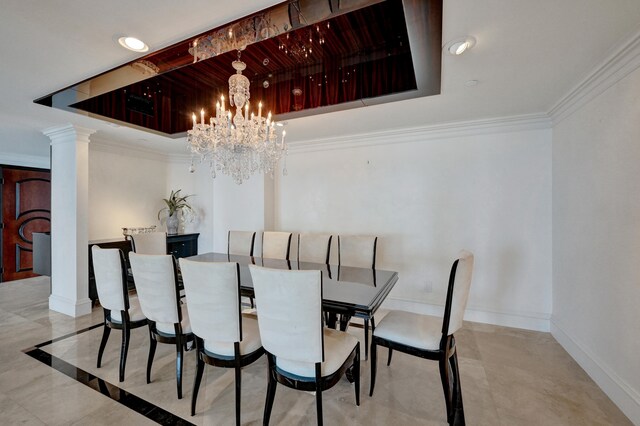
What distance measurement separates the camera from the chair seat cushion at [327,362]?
153cm

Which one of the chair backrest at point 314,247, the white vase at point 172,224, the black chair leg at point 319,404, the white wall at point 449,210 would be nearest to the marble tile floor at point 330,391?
the black chair leg at point 319,404

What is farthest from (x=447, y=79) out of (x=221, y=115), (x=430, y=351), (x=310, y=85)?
(x=430, y=351)

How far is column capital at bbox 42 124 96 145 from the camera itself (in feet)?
11.1

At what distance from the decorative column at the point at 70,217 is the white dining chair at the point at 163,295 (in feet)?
7.38

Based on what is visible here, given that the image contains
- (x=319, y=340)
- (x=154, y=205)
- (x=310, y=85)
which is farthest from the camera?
(x=154, y=205)

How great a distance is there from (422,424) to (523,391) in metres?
0.92

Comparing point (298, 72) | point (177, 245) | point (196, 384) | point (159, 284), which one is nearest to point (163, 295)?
point (159, 284)

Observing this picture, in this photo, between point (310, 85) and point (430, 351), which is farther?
point (310, 85)

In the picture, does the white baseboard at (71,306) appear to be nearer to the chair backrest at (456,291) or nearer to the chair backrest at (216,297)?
the chair backrest at (216,297)

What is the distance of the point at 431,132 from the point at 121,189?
4893 millimetres

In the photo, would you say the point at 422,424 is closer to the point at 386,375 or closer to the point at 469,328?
the point at 386,375

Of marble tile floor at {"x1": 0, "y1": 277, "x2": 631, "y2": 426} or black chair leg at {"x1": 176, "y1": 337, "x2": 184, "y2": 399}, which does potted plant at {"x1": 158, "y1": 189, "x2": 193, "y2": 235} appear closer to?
marble tile floor at {"x1": 0, "y1": 277, "x2": 631, "y2": 426}

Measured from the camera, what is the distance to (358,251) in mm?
3020

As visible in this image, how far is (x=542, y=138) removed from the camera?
117 inches
